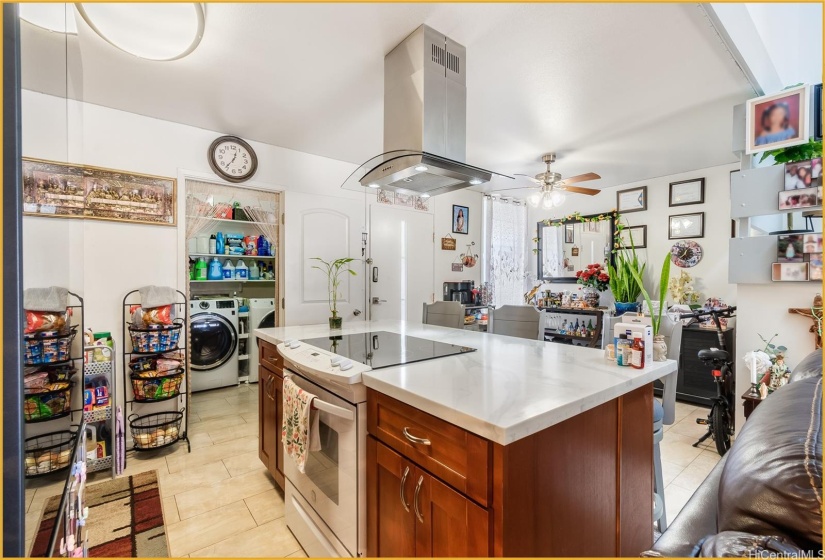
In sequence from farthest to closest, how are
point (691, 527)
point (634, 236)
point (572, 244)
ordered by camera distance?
point (572, 244) < point (634, 236) < point (691, 527)

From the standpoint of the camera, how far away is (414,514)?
109 cm

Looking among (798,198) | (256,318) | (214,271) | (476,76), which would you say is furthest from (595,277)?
(214,271)

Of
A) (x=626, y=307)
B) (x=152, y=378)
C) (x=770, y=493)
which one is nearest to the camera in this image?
(x=770, y=493)

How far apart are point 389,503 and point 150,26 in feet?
7.38

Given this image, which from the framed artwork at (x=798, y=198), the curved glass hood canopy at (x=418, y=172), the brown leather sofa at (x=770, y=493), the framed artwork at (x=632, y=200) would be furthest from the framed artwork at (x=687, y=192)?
the brown leather sofa at (x=770, y=493)

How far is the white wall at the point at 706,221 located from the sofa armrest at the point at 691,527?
3796mm

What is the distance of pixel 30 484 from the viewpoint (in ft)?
1.49

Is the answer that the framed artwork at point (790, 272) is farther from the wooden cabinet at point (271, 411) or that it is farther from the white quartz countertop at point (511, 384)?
the wooden cabinet at point (271, 411)

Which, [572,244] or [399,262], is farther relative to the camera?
[572,244]

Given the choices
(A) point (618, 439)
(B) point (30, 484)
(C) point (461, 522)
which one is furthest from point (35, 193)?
(A) point (618, 439)

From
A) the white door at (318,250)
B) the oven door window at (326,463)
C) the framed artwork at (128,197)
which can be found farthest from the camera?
the white door at (318,250)

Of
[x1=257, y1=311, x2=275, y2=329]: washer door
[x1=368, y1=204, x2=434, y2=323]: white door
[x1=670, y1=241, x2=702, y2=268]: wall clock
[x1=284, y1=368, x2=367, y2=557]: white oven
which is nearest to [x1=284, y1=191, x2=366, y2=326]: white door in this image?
[x1=368, y1=204, x2=434, y2=323]: white door

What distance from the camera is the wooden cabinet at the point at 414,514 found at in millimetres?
920

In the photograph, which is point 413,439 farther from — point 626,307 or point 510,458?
point 626,307
